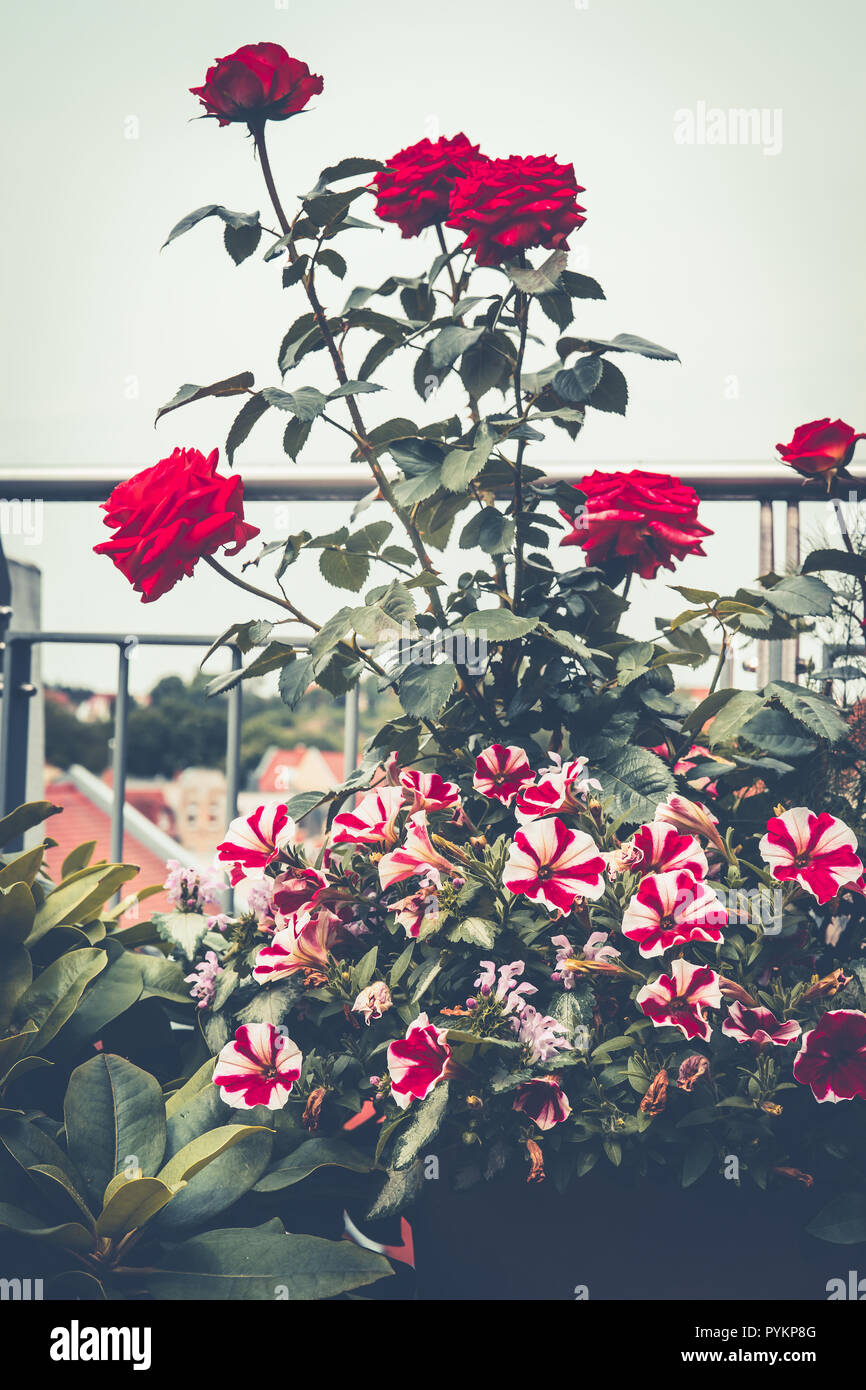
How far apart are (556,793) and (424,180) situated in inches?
23.8

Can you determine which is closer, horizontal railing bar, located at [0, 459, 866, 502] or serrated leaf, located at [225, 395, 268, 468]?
serrated leaf, located at [225, 395, 268, 468]

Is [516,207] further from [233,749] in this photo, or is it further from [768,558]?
[233,749]

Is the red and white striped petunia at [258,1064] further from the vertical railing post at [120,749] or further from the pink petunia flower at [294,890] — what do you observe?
the vertical railing post at [120,749]

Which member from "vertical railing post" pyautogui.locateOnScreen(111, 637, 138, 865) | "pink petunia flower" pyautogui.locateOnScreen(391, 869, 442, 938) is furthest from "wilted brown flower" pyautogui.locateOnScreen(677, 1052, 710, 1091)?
"vertical railing post" pyautogui.locateOnScreen(111, 637, 138, 865)

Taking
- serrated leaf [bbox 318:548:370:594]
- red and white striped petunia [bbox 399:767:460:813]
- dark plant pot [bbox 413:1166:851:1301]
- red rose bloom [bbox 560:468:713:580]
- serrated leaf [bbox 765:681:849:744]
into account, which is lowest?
dark plant pot [bbox 413:1166:851:1301]

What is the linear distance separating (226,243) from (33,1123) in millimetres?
821

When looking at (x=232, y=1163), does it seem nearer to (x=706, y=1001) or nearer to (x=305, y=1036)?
A: (x=305, y=1036)

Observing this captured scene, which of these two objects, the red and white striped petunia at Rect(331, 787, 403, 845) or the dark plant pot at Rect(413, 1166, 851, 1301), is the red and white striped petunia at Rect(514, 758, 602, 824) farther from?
the dark plant pot at Rect(413, 1166, 851, 1301)

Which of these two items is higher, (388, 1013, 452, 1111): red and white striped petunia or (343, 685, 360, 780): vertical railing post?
(343, 685, 360, 780): vertical railing post

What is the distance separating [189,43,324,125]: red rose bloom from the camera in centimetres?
92

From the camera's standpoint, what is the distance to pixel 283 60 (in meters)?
0.93

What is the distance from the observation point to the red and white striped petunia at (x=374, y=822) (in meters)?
0.92

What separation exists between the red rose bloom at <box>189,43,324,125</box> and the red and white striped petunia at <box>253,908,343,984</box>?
0.75 meters
